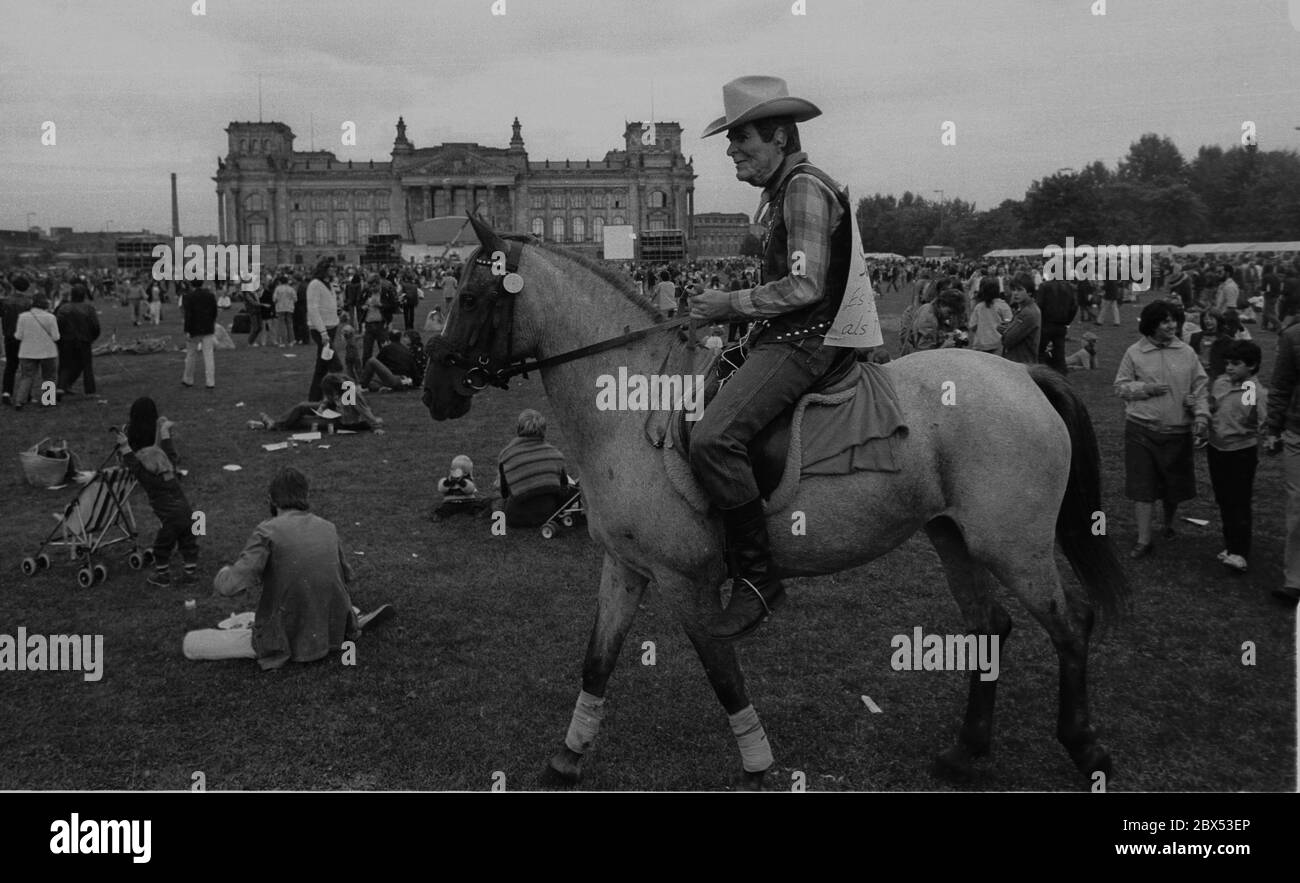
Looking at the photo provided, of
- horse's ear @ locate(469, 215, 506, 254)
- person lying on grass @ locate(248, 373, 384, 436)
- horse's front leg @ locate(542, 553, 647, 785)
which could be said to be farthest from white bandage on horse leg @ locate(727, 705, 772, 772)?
person lying on grass @ locate(248, 373, 384, 436)

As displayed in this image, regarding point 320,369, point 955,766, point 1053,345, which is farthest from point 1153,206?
point 955,766

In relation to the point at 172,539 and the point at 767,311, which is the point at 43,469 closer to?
the point at 172,539

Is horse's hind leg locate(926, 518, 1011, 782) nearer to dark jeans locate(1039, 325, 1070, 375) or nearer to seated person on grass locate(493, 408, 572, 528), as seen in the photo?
seated person on grass locate(493, 408, 572, 528)

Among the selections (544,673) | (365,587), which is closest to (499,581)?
(365,587)

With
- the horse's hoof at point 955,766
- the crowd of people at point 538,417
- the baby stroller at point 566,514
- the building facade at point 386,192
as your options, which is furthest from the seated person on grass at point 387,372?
the building facade at point 386,192

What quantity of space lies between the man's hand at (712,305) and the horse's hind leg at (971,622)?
5.37 ft

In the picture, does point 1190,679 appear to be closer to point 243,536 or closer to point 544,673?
point 544,673

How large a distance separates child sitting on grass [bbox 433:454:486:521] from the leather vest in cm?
578

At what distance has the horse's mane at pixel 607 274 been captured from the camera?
4.27m

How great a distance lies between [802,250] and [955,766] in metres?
2.64

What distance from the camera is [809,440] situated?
160 inches

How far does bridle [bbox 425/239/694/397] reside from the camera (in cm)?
406

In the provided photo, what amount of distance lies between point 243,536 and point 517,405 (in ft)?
24.3
